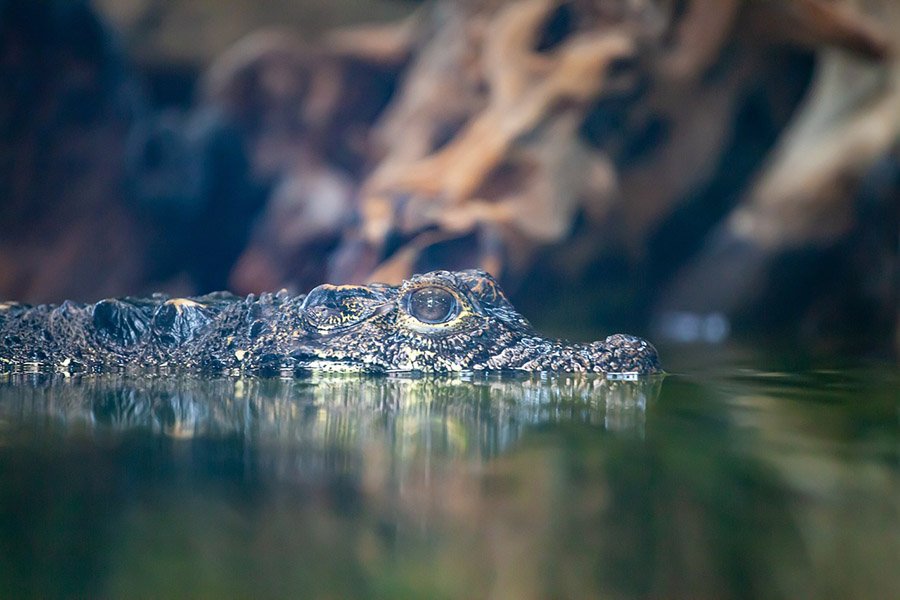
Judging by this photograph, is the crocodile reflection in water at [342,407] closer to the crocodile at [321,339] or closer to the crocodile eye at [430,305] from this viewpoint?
the crocodile at [321,339]

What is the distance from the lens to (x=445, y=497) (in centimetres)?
180

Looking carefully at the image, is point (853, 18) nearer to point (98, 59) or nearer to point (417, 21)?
point (417, 21)

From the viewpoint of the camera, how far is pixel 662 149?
23.8ft

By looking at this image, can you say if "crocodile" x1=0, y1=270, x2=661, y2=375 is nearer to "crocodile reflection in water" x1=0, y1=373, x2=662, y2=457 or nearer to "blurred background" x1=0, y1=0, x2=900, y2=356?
"crocodile reflection in water" x1=0, y1=373, x2=662, y2=457

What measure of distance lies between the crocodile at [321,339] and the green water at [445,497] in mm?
624

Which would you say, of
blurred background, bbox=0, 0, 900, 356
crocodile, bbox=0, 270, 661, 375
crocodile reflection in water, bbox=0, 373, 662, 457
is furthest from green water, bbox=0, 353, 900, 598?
blurred background, bbox=0, 0, 900, 356

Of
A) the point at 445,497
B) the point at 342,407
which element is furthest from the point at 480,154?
the point at 445,497

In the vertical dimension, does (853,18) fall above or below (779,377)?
above

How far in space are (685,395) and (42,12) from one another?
674 cm

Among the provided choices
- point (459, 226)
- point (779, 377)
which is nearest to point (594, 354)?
point (779, 377)

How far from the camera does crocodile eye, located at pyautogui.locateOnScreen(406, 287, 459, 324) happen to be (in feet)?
12.2

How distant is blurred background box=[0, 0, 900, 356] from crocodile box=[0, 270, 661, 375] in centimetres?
259

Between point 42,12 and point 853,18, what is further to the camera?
point 42,12

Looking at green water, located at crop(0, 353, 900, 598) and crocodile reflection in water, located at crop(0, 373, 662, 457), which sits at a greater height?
crocodile reflection in water, located at crop(0, 373, 662, 457)
